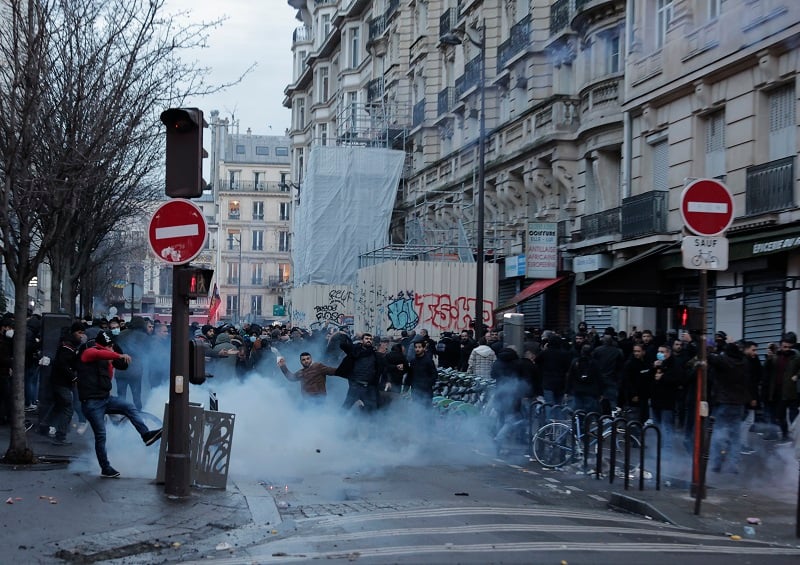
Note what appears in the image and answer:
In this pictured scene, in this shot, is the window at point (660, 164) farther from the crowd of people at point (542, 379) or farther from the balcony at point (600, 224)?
the crowd of people at point (542, 379)

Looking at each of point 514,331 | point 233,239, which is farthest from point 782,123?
point 233,239

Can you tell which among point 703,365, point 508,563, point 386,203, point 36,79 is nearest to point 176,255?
point 36,79

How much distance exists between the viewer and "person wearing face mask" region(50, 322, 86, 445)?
14.1m

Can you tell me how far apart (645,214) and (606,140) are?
3972 millimetres

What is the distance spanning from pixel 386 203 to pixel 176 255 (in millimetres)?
33354

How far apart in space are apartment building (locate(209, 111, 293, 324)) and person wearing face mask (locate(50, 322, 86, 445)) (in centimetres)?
8446

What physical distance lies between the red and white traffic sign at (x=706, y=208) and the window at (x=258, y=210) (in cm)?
9437

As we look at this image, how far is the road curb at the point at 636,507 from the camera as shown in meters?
10.3

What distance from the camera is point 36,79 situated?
1185 cm

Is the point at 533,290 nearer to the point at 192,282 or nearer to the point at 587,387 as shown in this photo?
the point at 587,387

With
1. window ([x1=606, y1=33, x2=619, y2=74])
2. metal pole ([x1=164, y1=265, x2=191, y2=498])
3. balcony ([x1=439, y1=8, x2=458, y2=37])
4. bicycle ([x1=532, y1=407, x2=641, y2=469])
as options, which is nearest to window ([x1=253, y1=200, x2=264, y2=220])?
balcony ([x1=439, y1=8, x2=458, y2=37])

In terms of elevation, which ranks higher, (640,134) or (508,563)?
(640,134)

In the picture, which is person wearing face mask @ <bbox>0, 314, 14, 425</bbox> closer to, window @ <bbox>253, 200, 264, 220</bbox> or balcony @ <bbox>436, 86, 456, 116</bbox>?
balcony @ <bbox>436, 86, 456, 116</bbox>

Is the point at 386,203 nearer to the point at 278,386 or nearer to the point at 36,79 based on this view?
the point at 278,386
